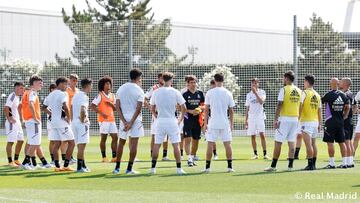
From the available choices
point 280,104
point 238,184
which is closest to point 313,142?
point 280,104

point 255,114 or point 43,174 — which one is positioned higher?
point 255,114

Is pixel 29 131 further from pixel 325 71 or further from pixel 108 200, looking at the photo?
pixel 325 71

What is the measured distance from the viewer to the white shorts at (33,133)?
19875 millimetres

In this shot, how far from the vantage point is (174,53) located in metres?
46.0

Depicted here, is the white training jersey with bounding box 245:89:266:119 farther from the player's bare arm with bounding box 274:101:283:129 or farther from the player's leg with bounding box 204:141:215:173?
the player's leg with bounding box 204:141:215:173

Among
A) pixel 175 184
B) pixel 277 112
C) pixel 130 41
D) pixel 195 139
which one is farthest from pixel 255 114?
pixel 130 41

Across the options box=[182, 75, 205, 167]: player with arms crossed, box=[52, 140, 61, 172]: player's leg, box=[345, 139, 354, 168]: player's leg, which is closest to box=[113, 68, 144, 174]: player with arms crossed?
box=[52, 140, 61, 172]: player's leg

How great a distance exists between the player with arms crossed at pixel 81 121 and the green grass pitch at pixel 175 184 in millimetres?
392

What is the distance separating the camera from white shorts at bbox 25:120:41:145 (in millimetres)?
19875

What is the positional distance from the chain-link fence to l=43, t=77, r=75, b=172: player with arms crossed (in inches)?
706

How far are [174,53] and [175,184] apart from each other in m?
30.1

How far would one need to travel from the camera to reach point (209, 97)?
61.1 ft

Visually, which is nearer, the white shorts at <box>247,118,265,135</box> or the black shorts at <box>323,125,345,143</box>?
the black shorts at <box>323,125,345,143</box>

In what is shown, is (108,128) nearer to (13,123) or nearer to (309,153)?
(13,123)
